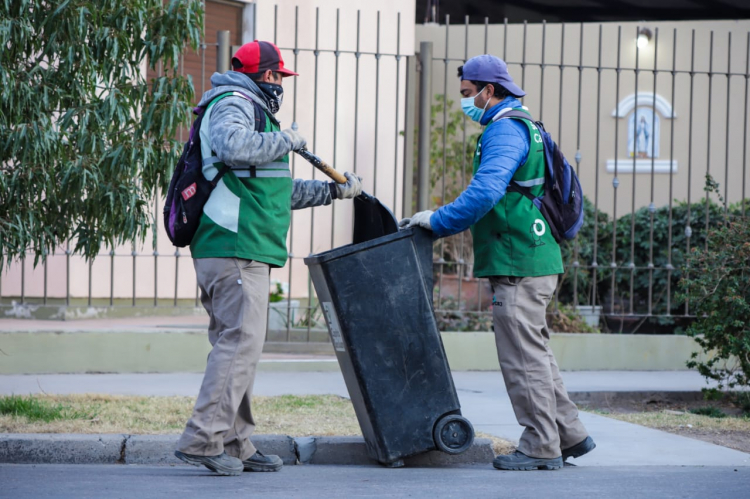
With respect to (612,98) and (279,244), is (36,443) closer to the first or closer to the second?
(279,244)

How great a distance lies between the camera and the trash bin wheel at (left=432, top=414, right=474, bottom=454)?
14.6 feet

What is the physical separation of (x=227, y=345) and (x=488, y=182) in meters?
1.29

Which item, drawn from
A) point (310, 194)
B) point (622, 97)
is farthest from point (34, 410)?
point (622, 97)

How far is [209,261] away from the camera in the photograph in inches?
169

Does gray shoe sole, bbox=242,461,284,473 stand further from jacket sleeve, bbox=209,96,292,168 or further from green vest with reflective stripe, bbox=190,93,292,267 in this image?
jacket sleeve, bbox=209,96,292,168

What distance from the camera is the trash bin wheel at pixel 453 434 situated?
4438 mm

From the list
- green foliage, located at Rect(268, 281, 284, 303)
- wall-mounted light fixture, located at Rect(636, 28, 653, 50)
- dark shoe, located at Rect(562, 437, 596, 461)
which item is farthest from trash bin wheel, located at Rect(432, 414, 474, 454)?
wall-mounted light fixture, located at Rect(636, 28, 653, 50)

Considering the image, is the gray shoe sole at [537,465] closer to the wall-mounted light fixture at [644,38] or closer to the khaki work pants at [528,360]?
the khaki work pants at [528,360]

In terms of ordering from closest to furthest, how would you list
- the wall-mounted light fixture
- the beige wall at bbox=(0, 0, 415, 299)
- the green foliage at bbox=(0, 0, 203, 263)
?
the green foliage at bbox=(0, 0, 203, 263) < the beige wall at bbox=(0, 0, 415, 299) < the wall-mounted light fixture

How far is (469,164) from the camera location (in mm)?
11727

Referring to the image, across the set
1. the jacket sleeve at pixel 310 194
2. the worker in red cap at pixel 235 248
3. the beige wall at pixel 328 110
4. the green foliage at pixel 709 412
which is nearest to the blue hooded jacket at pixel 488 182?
the jacket sleeve at pixel 310 194

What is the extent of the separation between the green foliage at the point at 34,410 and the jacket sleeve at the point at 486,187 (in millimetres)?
2254

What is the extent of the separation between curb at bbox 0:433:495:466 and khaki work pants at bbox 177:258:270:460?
0.64 metres

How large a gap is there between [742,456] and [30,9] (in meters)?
4.19
